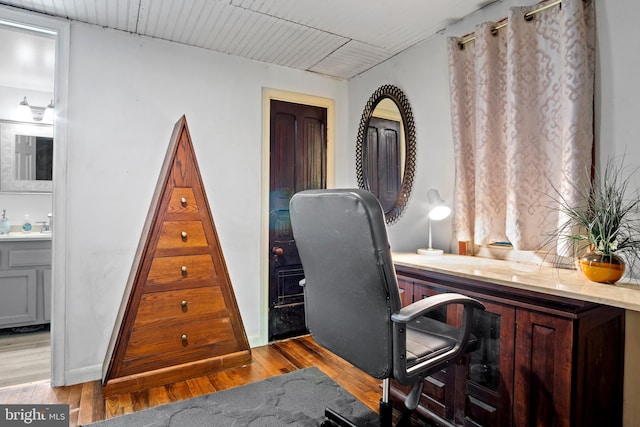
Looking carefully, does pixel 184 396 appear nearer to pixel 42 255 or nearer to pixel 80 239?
pixel 80 239

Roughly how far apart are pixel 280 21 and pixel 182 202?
1.37 meters

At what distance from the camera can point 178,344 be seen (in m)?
2.45

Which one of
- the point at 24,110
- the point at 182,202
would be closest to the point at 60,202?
the point at 182,202

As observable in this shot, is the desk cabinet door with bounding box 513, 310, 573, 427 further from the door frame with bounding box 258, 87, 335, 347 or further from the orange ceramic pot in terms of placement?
the door frame with bounding box 258, 87, 335, 347

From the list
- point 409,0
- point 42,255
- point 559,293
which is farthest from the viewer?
point 42,255

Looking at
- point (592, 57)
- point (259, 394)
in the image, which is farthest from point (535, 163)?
point (259, 394)

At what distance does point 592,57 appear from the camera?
66.8 inches

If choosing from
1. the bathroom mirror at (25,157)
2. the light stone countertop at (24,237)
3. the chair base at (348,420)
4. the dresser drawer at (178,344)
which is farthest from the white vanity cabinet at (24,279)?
the chair base at (348,420)

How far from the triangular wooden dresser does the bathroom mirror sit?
2.10 m

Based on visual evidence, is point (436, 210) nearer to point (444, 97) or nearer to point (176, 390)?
point (444, 97)

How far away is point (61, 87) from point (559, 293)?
9.69 ft

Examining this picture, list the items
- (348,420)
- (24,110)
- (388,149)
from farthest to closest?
1. (24,110)
2. (388,149)
3. (348,420)

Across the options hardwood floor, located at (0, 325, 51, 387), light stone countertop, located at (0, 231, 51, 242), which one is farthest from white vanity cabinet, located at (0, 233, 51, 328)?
hardwood floor, located at (0, 325, 51, 387)

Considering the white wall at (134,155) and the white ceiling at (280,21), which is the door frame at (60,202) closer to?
the white wall at (134,155)
